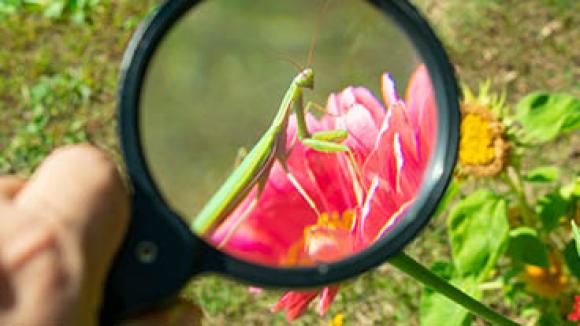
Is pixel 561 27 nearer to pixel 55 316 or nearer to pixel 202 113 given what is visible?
pixel 202 113

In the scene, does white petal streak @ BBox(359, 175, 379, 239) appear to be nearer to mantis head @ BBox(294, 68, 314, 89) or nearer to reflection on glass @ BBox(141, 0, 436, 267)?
reflection on glass @ BBox(141, 0, 436, 267)

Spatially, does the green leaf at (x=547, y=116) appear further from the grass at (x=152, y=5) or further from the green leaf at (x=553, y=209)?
the grass at (x=152, y=5)

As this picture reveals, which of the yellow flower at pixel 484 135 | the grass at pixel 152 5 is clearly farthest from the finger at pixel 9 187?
the grass at pixel 152 5

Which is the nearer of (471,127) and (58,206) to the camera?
(58,206)

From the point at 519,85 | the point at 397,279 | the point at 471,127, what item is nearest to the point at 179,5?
the point at 471,127

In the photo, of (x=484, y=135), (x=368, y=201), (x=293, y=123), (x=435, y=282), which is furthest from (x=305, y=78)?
(x=484, y=135)
